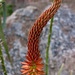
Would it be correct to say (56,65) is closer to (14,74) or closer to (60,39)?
(60,39)

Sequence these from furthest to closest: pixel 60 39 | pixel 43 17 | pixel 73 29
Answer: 1. pixel 73 29
2. pixel 60 39
3. pixel 43 17

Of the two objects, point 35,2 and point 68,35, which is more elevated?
point 35,2

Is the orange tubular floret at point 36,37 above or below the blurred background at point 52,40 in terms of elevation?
above

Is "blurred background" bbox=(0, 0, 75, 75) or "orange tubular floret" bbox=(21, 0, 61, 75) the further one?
"blurred background" bbox=(0, 0, 75, 75)

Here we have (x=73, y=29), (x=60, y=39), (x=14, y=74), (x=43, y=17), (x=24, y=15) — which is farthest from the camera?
(x=24, y=15)

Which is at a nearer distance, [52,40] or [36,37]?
[36,37]

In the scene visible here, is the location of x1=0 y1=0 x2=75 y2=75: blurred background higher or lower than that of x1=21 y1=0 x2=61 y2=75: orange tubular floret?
lower

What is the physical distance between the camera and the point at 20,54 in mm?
1271

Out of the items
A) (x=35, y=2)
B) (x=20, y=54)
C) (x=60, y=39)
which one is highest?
(x=35, y=2)

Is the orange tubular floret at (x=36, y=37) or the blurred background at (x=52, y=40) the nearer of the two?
the orange tubular floret at (x=36, y=37)

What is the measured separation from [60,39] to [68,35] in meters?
0.13

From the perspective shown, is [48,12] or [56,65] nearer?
[48,12]

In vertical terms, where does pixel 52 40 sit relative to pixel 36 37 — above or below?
below

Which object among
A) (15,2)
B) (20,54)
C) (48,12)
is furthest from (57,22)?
(15,2)
